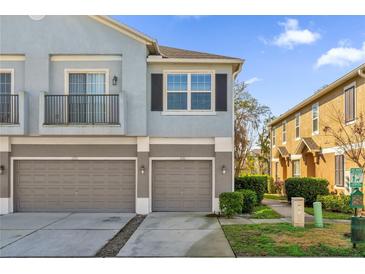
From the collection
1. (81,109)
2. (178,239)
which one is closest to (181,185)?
(178,239)

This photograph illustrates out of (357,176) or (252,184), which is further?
(252,184)

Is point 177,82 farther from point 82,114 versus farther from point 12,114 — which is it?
point 12,114

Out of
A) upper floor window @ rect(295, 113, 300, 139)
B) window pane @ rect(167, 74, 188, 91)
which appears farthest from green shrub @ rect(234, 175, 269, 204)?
upper floor window @ rect(295, 113, 300, 139)

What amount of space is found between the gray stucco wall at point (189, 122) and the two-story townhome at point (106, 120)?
4 centimetres

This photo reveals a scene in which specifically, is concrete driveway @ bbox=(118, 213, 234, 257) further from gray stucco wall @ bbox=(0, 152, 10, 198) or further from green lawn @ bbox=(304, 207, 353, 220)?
gray stucco wall @ bbox=(0, 152, 10, 198)

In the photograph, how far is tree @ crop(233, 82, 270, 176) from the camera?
2545cm

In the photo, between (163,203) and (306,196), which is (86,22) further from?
(306,196)

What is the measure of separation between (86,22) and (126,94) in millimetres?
3273

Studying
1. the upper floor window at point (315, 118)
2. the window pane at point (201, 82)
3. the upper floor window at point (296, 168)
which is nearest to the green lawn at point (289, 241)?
the window pane at point (201, 82)

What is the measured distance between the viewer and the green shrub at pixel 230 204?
41.1ft

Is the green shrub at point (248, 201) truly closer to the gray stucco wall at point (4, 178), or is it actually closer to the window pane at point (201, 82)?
the window pane at point (201, 82)

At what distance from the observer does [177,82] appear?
1387cm

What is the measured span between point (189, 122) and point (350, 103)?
7145 mm

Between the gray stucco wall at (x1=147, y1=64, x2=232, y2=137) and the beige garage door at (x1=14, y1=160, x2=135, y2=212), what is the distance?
1896 mm
